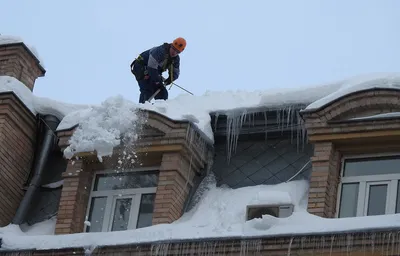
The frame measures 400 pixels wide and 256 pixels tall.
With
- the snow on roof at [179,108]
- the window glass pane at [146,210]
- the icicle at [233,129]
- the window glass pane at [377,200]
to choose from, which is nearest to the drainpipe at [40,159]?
the snow on roof at [179,108]

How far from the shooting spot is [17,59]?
1886cm

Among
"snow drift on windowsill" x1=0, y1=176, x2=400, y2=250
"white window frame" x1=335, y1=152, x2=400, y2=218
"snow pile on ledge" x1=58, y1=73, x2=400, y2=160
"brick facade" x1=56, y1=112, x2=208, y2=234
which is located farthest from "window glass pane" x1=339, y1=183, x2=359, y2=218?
"brick facade" x1=56, y1=112, x2=208, y2=234

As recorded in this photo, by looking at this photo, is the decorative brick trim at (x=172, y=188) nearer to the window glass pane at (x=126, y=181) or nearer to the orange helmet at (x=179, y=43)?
the window glass pane at (x=126, y=181)

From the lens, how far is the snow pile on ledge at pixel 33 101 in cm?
1842

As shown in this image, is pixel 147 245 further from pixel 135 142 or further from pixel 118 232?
pixel 135 142

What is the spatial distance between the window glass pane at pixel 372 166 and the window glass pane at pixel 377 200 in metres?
Result: 0.25

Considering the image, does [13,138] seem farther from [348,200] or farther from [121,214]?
[348,200]

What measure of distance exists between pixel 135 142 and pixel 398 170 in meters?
3.82

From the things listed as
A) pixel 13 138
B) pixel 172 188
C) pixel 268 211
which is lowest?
pixel 268 211

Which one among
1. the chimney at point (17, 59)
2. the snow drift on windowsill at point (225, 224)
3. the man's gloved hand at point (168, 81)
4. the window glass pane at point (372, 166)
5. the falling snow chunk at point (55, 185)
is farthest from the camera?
the man's gloved hand at point (168, 81)

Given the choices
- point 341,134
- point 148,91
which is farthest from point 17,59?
point 341,134

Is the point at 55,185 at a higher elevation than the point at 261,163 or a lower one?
lower

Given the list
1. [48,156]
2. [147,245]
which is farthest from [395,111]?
[48,156]

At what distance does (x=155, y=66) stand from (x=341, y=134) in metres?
4.60
